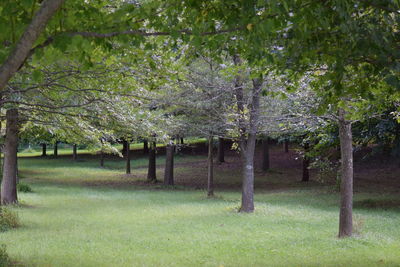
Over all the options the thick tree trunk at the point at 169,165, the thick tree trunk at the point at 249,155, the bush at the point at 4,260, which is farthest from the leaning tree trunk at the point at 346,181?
the thick tree trunk at the point at 169,165

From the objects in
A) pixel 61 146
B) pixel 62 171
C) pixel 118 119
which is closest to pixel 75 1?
pixel 118 119

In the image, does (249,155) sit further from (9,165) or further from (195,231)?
(9,165)

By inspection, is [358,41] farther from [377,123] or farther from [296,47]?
[377,123]

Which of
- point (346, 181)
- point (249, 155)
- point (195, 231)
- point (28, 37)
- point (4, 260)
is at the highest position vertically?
point (28, 37)

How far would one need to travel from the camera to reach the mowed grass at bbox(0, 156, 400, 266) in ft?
30.3

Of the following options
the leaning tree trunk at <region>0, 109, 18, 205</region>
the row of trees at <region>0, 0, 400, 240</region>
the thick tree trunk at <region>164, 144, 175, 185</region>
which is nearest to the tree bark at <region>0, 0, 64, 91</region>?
the row of trees at <region>0, 0, 400, 240</region>

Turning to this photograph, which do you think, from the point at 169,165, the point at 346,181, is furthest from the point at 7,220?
the point at 169,165

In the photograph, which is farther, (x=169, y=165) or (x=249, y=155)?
(x=169, y=165)

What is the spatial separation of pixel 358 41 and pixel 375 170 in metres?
28.5

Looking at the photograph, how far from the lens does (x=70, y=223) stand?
14.2 m

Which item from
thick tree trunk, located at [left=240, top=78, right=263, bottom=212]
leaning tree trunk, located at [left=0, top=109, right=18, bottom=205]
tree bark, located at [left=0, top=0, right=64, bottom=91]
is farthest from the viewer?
leaning tree trunk, located at [left=0, top=109, right=18, bottom=205]

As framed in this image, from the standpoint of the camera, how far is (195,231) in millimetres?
12555

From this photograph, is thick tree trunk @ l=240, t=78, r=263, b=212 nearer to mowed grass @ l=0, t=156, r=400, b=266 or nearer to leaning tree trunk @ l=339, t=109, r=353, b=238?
mowed grass @ l=0, t=156, r=400, b=266

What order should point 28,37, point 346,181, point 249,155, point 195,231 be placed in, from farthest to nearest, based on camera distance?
point 249,155 < point 195,231 < point 346,181 < point 28,37
